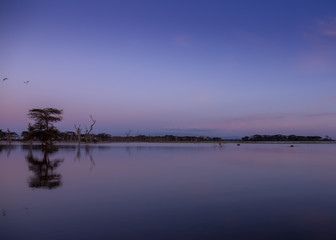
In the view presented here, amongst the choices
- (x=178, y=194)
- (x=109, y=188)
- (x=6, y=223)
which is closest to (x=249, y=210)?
(x=178, y=194)

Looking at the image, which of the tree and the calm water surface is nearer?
the calm water surface

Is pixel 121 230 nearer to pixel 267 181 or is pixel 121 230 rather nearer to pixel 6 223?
pixel 6 223

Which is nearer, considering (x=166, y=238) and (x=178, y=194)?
(x=166, y=238)

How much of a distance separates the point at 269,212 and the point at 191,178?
7439mm

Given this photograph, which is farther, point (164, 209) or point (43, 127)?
point (43, 127)

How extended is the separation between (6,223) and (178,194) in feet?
21.8

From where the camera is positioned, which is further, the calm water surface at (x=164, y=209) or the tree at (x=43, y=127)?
the tree at (x=43, y=127)

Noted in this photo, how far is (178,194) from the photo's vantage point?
1208 centimetres

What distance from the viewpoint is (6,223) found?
25.5ft

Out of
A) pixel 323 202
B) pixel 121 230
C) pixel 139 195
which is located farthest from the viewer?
pixel 139 195

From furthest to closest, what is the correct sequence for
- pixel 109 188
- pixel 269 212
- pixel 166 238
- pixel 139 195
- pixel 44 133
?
pixel 44 133, pixel 109 188, pixel 139 195, pixel 269 212, pixel 166 238

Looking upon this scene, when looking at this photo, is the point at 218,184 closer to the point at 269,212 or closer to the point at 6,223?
the point at 269,212

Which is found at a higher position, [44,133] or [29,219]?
[44,133]

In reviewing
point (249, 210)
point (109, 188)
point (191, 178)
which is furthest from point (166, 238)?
point (191, 178)
